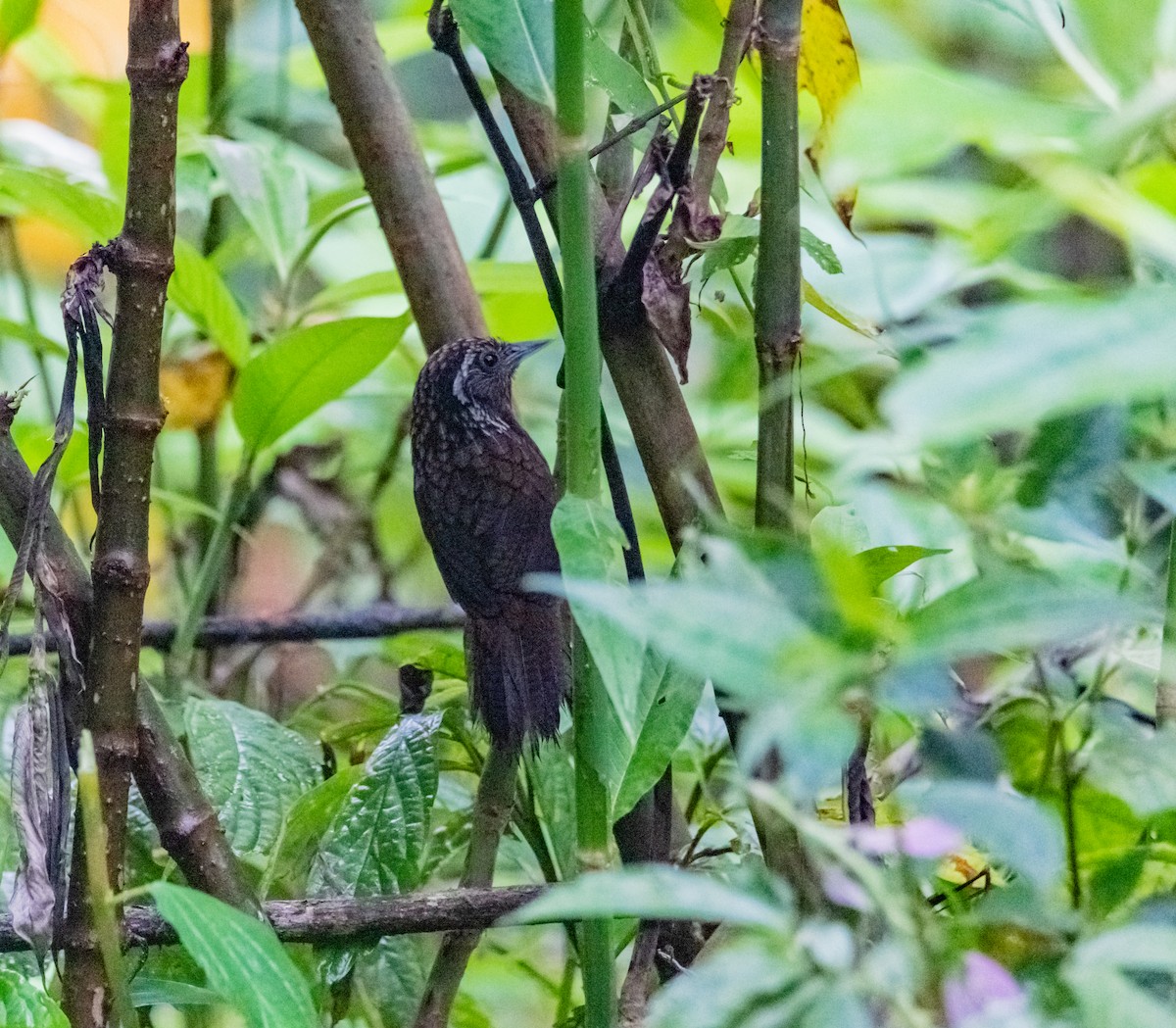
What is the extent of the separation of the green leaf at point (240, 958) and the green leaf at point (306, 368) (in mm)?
725

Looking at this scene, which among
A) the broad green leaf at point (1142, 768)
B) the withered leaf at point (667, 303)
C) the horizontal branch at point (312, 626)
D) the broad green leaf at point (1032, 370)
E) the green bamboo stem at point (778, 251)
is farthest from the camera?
the horizontal branch at point (312, 626)

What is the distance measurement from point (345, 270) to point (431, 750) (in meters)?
1.33

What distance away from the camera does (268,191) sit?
4.73ft

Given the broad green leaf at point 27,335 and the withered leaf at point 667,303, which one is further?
the broad green leaf at point 27,335

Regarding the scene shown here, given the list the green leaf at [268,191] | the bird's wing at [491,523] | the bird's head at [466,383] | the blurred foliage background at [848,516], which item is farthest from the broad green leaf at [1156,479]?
the green leaf at [268,191]

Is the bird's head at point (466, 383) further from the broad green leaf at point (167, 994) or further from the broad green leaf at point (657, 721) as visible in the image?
the broad green leaf at point (167, 994)

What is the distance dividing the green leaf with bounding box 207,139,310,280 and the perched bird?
0.35 m

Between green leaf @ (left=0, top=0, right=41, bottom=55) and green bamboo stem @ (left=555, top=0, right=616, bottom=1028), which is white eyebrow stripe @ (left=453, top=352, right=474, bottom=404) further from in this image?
green leaf @ (left=0, top=0, right=41, bottom=55)

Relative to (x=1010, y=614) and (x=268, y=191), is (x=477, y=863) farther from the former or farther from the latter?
(x=268, y=191)

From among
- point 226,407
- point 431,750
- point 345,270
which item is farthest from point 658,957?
point 345,270

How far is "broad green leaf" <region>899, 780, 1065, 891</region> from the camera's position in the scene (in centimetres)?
45

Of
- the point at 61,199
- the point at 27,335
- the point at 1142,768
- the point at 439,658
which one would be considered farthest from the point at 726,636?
the point at 27,335

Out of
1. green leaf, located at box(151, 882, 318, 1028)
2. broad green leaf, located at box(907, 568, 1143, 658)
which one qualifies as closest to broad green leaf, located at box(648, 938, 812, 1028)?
broad green leaf, located at box(907, 568, 1143, 658)

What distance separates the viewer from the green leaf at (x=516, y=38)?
817mm
